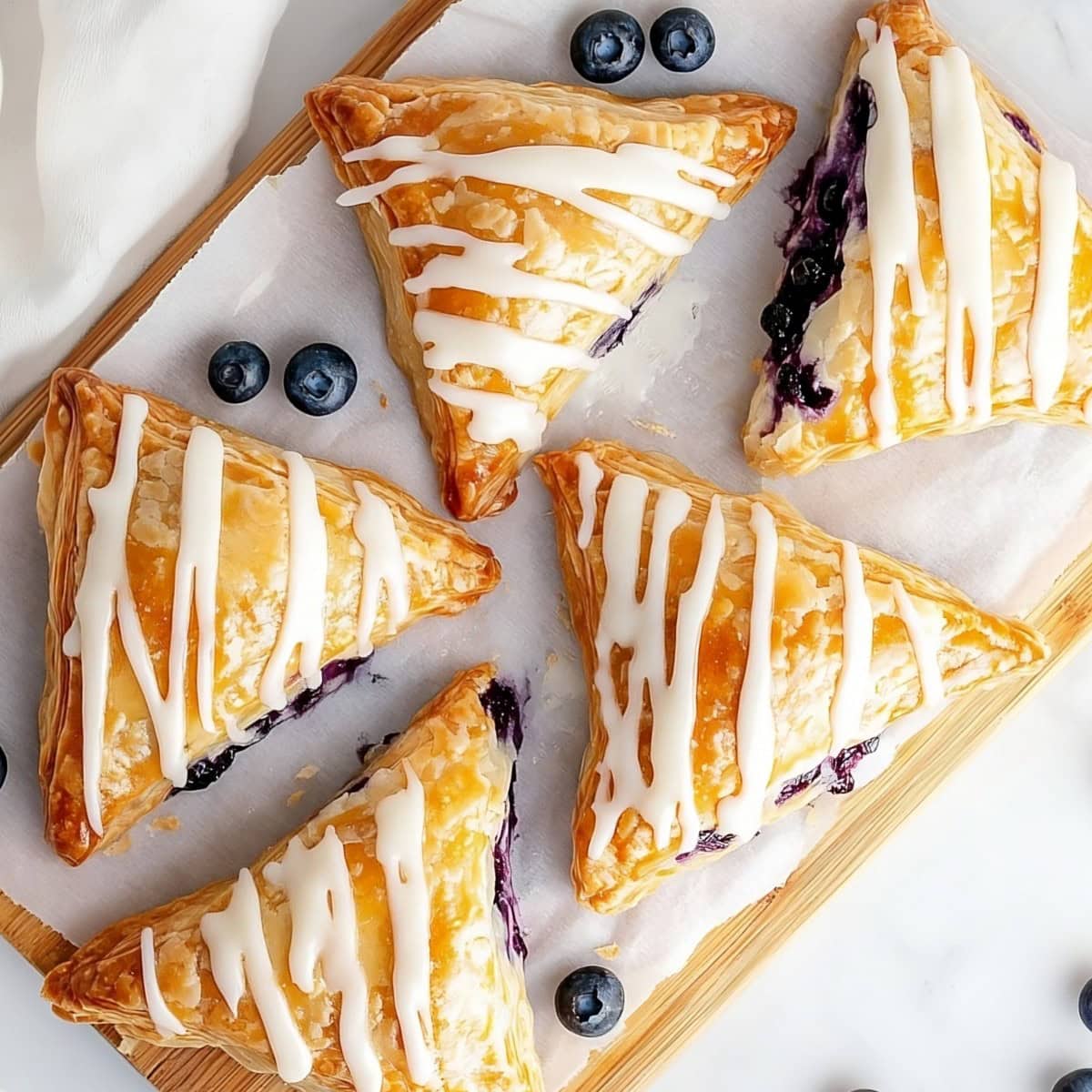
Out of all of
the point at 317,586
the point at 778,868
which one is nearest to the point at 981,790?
the point at 778,868

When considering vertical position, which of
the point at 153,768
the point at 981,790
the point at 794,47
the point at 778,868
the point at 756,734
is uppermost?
the point at 794,47

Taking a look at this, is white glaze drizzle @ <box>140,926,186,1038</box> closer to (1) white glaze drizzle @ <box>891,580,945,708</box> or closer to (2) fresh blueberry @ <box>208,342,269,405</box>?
(2) fresh blueberry @ <box>208,342,269,405</box>

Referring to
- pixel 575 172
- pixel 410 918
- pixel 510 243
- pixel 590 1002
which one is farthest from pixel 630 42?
pixel 590 1002

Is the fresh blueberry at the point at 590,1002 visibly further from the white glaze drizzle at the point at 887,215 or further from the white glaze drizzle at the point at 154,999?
the white glaze drizzle at the point at 887,215

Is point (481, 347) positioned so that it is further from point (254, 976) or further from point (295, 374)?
point (254, 976)

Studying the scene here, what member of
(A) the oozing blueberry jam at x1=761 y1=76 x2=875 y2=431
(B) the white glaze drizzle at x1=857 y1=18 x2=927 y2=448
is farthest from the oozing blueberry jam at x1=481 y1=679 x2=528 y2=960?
(B) the white glaze drizzle at x1=857 y1=18 x2=927 y2=448

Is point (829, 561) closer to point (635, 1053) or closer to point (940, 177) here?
point (940, 177)

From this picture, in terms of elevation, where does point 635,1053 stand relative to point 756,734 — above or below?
below
